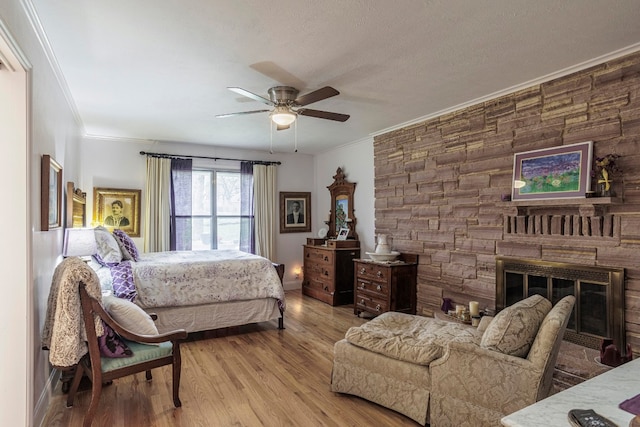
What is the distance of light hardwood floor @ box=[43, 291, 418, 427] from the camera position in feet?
8.27

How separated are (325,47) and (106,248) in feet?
10.1

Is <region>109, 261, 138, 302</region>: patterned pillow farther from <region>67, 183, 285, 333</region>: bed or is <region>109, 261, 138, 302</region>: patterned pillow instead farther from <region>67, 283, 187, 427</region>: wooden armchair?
<region>67, 283, 187, 427</region>: wooden armchair

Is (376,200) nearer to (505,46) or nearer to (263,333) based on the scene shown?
(263,333)

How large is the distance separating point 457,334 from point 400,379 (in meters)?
0.59

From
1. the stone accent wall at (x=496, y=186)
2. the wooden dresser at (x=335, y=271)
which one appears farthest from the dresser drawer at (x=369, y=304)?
the wooden dresser at (x=335, y=271)

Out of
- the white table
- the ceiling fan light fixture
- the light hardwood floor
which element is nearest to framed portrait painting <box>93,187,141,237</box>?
the light hardwood floor

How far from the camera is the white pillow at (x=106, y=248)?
153 inches

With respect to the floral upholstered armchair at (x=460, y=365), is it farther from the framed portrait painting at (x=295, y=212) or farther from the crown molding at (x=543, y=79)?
the framed portrait painting at (x=295, y=212)

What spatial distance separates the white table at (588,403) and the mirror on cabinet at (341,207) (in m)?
4.68

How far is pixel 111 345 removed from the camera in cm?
247

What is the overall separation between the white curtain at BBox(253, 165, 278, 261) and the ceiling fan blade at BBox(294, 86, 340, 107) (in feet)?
12.0

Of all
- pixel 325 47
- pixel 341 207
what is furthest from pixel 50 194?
pixel 341 207

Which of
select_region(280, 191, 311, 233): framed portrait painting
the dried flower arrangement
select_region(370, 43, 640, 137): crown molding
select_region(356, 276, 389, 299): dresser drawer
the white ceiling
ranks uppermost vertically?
the white ceiling

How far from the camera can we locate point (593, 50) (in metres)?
2.80
